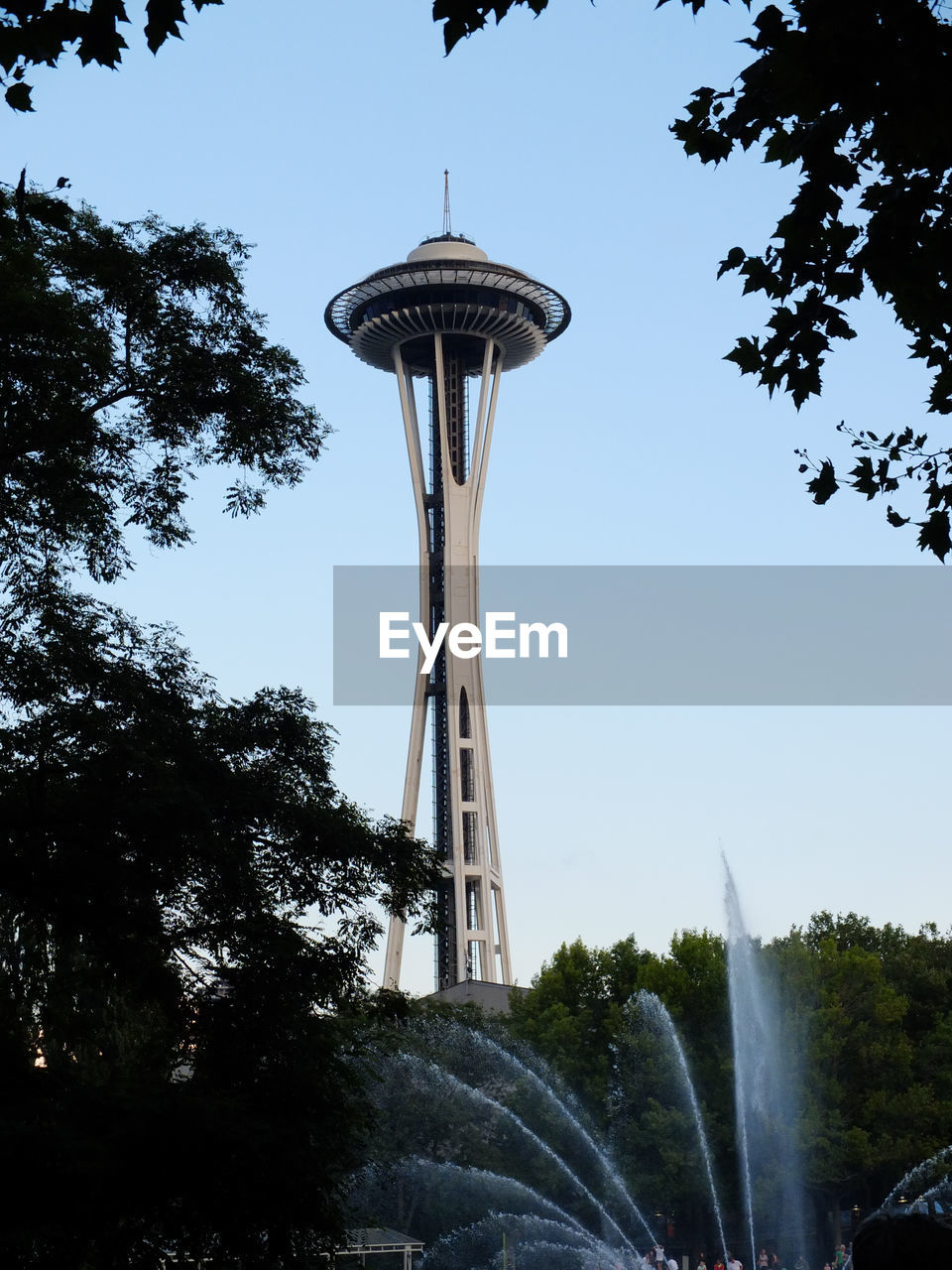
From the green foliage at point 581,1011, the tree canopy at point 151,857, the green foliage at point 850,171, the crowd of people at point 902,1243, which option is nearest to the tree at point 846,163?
the green foliage at point 850,171

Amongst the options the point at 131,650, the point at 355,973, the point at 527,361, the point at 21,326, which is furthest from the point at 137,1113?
the point at 527,361

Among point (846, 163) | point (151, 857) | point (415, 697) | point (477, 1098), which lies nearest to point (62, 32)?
point (846, 163)

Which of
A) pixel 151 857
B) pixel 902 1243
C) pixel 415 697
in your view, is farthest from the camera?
pixel 415 697

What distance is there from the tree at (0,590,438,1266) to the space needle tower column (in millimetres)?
59835

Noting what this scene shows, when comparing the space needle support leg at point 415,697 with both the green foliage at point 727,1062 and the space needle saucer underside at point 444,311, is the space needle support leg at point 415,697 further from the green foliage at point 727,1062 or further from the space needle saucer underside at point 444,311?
the green foliage at point 727,1062

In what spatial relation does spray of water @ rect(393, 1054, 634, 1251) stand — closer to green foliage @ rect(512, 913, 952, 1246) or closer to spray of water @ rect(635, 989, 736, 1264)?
green foliage @ rect(512, 913, 952, 1246)

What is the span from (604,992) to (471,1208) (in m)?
11.3

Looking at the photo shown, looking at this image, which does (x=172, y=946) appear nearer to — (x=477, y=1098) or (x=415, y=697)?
(x=477, y=1098)

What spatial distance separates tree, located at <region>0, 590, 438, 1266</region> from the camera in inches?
589

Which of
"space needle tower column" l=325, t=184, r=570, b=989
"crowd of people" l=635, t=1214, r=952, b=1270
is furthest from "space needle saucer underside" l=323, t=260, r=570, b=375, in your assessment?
"crowd of people" l=635, t=1214, r=952, b=1270

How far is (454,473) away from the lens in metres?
84.2

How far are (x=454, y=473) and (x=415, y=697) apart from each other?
12.3 metres

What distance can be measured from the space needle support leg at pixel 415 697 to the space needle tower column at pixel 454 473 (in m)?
0.07

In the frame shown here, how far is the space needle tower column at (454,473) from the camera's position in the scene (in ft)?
258
